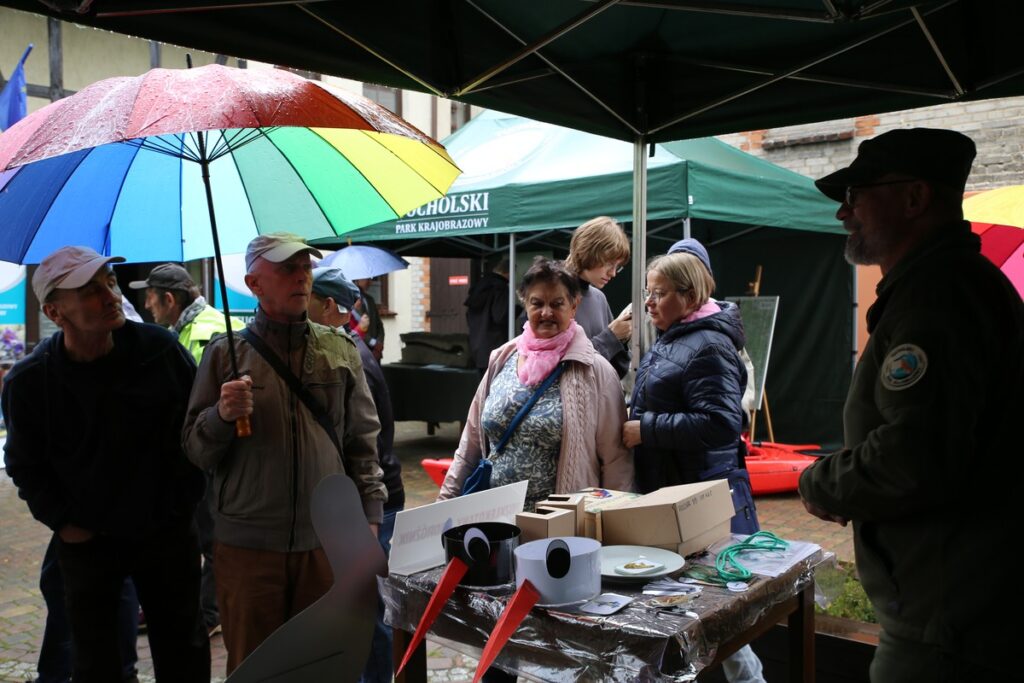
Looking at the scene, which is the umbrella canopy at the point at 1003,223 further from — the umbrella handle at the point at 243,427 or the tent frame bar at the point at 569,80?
the umbrella handle at the point at 243,427

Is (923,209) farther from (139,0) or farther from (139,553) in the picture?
(139,553)

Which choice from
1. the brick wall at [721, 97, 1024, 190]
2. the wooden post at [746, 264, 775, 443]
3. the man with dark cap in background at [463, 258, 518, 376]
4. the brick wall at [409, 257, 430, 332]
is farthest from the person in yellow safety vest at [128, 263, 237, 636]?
the brick wall at [409, 257, 430, 332]

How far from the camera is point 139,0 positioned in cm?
232

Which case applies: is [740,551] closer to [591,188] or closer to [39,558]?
[591,188]

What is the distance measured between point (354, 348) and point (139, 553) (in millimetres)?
979

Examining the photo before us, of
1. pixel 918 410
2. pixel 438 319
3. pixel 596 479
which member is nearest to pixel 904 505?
pixel 918 410

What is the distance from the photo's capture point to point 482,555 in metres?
2.00

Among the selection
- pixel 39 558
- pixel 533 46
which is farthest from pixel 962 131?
pixel 39 558

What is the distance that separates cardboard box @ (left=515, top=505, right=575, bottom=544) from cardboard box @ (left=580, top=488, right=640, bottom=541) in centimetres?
9

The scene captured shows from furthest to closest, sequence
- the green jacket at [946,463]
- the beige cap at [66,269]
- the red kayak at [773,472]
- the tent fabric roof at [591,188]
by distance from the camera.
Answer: the red kayak at [773,472], the tent fabric roof at [591,188], the beige cap at [66,269], the green jacket at [946,463]

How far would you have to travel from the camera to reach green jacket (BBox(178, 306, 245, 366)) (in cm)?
436

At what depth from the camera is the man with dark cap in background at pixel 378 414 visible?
10.7ft

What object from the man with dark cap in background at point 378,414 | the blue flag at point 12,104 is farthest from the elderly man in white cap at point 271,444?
the blue flag at point 12,104

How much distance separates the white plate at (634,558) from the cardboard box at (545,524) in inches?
4.5
